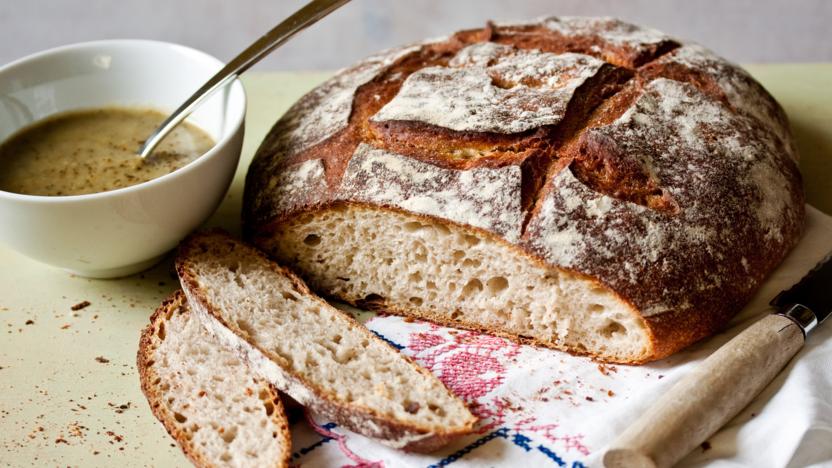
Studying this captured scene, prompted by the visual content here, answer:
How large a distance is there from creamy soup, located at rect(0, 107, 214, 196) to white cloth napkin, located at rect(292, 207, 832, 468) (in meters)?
1.02

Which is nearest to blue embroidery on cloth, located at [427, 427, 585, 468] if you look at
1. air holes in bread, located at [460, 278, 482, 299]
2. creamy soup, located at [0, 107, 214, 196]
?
air holes in bread, located at [460, 278, 482, 299]

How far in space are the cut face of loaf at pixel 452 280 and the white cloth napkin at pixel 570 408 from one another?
2.8 inches

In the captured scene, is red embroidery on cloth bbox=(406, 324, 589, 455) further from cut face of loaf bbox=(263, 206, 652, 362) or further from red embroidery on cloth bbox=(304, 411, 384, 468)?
red embroidery on cloth bbox=(304, 411, 384, 468)

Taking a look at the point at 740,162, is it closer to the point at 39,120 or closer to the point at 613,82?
the point at 613,82

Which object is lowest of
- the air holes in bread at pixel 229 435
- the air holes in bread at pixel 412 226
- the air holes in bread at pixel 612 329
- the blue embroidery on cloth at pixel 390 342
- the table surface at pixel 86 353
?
the table surface at pixel 86 353

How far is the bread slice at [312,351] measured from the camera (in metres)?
Answer: 2.26

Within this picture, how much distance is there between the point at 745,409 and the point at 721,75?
1.25m

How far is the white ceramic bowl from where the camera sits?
2.64 meters

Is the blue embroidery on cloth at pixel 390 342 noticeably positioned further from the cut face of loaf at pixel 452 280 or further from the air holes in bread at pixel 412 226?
the air holes in bread at pixel 412 226

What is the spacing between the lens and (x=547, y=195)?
2.51 metres

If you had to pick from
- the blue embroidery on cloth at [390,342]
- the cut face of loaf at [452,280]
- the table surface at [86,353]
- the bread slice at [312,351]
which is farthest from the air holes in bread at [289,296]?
the table surface at [86,353]

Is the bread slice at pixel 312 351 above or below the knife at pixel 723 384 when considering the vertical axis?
below

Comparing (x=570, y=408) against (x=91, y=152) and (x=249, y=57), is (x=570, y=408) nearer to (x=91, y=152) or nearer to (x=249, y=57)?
(x=249, y=57)

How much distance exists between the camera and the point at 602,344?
8.38 ft
